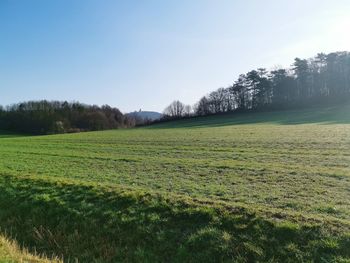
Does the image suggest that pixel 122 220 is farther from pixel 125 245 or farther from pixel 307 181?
pixel 307 181

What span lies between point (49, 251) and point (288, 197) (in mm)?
8291

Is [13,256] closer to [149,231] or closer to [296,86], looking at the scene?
[149,231]

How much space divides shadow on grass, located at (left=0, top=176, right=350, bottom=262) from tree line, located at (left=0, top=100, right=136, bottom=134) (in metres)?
91.6

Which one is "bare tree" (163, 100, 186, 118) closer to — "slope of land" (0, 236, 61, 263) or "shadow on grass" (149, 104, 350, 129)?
"shadow on grass" (149, 104, 350, 129)

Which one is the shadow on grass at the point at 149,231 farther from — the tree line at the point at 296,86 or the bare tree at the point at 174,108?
the bare tree at the point at 174,108

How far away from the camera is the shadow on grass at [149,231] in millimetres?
7461

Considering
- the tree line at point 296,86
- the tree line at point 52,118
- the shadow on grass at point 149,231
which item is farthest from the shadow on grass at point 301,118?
the shadow on grass at point 149,231

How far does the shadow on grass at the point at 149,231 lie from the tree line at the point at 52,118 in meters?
91.6

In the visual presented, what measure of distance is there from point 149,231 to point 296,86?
99.8m

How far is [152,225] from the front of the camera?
9.30 m

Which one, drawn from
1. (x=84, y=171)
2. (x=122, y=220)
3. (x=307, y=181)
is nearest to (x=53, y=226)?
(x=122, y=220)

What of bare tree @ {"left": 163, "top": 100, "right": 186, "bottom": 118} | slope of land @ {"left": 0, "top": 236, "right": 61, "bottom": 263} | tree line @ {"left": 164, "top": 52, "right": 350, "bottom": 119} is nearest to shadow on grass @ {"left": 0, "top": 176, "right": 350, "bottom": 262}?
slope of land @ {"left": 0, "top": 236, "right": 61, "bottom": 263}

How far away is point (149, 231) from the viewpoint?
9.05 metres

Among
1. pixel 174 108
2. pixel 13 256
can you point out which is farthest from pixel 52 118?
pixel 13 256
